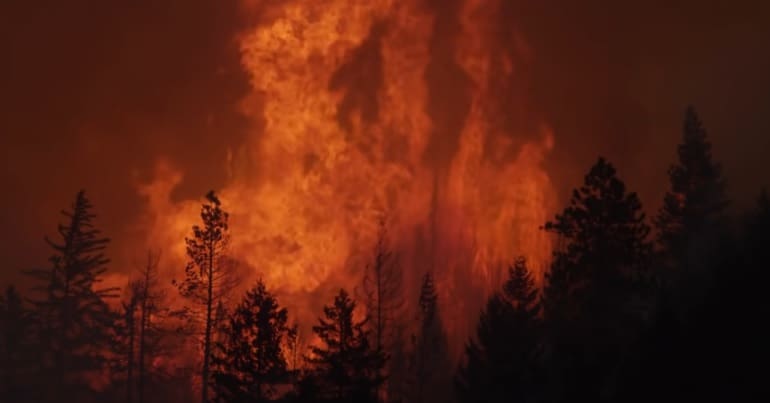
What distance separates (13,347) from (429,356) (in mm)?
40011

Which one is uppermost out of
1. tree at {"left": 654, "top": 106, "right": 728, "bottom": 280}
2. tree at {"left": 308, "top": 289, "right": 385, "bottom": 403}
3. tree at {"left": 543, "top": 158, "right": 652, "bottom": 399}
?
tree at {"left": 654, "top": 106, "right": 728, "bottom": 280}

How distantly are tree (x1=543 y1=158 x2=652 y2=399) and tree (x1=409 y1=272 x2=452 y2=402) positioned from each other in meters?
17.8

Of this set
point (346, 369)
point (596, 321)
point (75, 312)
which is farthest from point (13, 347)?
point (596, 321)

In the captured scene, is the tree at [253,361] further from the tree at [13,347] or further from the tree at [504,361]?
the tree at [13,347]

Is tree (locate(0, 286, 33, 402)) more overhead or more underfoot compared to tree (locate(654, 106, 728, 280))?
more underfoot

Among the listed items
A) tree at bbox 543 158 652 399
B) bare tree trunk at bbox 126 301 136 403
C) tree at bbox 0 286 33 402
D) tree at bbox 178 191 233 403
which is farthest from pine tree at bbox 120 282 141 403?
tree at bbox 543 158 652 399

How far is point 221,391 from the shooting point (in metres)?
36.2

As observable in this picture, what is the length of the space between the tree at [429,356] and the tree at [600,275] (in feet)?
58.4

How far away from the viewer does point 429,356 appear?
63.3 metres

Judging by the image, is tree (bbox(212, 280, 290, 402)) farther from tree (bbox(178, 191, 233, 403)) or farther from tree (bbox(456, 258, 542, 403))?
tree (bbox(456, 258, 542, 403))

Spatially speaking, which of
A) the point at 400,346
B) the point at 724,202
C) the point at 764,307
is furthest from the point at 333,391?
the point at 724,202

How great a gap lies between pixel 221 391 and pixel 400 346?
2855 cm

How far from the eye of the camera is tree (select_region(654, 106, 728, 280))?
5444cm

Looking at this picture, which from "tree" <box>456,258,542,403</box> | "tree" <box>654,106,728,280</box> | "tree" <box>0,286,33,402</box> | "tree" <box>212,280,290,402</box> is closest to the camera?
"tree" <box>212,280,290,402</box>
